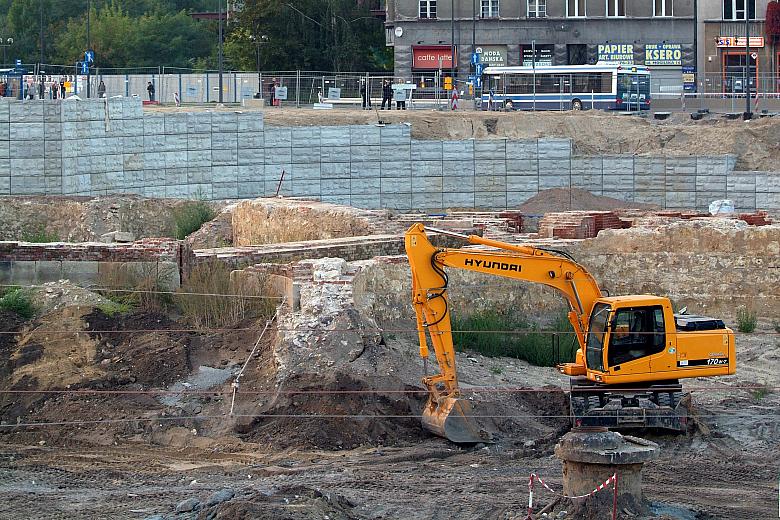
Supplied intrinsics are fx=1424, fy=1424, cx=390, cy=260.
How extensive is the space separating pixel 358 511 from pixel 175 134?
24.1 metres

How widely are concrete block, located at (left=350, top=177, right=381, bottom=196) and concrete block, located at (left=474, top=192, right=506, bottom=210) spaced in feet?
9.46

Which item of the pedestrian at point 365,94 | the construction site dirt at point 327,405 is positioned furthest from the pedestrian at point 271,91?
the construction site dirt at point 327,405

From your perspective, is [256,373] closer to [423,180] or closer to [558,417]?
[558,417]

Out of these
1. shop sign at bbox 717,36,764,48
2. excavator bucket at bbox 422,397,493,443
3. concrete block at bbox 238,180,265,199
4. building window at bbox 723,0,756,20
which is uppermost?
building window at bbox 723,0,756,20

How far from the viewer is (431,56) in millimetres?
63156

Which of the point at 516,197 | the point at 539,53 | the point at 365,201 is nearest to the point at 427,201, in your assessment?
the point at 365,201

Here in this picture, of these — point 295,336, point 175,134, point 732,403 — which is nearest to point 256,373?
point 295,336

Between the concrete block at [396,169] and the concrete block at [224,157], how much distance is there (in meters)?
4.31

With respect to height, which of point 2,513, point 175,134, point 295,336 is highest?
point 175,134

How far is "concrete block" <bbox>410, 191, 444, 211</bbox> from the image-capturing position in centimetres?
4038

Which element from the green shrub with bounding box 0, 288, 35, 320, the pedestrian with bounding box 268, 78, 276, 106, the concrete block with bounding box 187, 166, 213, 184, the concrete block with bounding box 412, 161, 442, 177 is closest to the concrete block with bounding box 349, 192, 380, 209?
the concrete block with bounding box 412, 161, 442, 177

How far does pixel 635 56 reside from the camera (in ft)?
206

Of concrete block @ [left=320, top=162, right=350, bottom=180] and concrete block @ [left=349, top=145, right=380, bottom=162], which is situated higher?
concrete block @ [left=349, top=145, right=380, bottom=162]

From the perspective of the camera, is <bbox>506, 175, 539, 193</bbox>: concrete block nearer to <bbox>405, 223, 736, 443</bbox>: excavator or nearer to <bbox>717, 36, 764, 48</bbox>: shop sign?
<bbox>405, 223, 736, 443</bbox>: excavator
